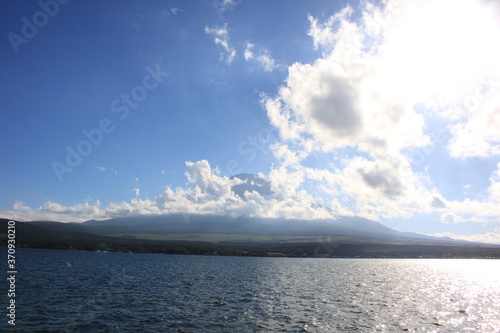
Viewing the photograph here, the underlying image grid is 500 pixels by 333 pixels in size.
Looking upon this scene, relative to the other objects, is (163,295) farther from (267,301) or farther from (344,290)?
(344,290)

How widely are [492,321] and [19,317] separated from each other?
8398cm

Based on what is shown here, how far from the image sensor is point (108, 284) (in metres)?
81.2

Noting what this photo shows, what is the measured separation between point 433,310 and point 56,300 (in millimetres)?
79171

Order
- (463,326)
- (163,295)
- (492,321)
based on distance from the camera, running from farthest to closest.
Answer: (163,295) → (492,321) → (463,326)

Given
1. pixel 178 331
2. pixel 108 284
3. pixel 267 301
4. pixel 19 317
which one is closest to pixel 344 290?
pixel 267 301

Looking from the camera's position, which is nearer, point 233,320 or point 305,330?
point 305,330

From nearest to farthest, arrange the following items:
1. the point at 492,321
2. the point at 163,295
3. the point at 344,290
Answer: the point at 492,321
the point at 163,295
the point at 344,290

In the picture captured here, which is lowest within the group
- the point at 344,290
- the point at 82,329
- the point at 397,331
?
the point at 344,290

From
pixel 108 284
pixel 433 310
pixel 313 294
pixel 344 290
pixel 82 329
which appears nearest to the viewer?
pixel 82 329

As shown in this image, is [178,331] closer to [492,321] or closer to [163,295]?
[163,295]

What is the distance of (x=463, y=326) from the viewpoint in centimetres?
5072

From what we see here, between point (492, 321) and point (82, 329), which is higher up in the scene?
point (82, 329)

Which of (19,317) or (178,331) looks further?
(19,317)

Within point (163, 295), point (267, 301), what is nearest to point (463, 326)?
point (267, 301)
